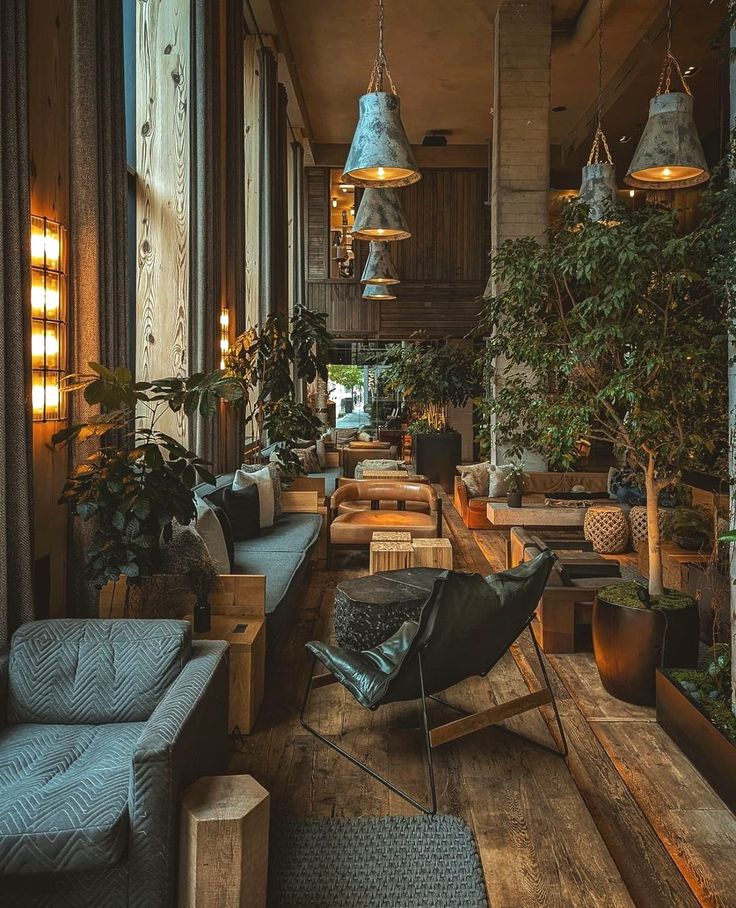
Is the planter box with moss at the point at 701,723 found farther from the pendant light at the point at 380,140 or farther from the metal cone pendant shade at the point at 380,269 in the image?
the metal cone pendant shade at the point at 380,269

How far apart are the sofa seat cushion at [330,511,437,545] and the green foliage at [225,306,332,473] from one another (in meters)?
1.06

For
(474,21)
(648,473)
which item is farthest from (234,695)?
(474,21)

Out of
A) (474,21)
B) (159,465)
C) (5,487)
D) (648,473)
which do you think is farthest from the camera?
(474,21)

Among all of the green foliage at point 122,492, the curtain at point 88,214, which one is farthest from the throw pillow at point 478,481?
the green foliage at point 122,492

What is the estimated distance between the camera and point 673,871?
2.45 meters

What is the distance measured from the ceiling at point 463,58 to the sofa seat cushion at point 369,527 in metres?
6.22

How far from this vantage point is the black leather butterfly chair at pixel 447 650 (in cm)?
282

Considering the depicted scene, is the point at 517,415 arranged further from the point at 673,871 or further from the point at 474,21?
the point at 474,21

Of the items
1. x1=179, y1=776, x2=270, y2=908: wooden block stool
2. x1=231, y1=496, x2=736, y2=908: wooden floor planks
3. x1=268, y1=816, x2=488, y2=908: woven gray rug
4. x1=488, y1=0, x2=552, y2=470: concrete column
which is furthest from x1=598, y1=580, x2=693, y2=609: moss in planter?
x1=488, y1=0, x2=552, y2=470: concrete column

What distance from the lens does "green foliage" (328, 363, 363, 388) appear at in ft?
55.4

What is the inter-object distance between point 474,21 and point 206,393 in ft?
29.1

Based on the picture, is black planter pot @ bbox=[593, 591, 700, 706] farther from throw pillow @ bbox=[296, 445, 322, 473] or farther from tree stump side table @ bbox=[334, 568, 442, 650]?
throw pillow @ bbox=[296, 445, 322, 473]

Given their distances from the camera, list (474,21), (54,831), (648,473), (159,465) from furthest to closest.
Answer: (474,21)
(648,473)
(159,465)
(54,831)

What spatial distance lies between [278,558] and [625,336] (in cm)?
260
